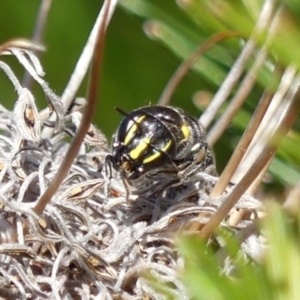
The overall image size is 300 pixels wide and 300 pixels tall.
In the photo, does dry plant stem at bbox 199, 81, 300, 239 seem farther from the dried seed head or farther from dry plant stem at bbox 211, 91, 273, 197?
the dried seed head

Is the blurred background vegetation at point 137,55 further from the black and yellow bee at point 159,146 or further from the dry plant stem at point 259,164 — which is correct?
the dry plant stem at point 259,164

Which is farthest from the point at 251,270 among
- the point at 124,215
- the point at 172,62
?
the point at 172,62

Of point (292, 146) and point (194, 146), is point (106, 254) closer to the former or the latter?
point (194, 146)

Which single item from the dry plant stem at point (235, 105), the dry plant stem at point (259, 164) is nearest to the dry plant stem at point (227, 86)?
the dry plant stem at point (235, 105)

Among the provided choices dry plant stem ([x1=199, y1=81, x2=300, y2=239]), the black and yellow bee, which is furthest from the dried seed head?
dry plant stem ([x1=199, y1=81, x2=300, y2=239])

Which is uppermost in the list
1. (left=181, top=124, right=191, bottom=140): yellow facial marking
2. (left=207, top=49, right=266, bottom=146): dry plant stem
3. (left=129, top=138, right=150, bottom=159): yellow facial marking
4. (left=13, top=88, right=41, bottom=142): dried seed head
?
(left=207, top=49, right=266, bottom=146): dry plant stem

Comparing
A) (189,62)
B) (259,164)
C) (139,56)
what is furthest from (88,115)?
(139,56)
